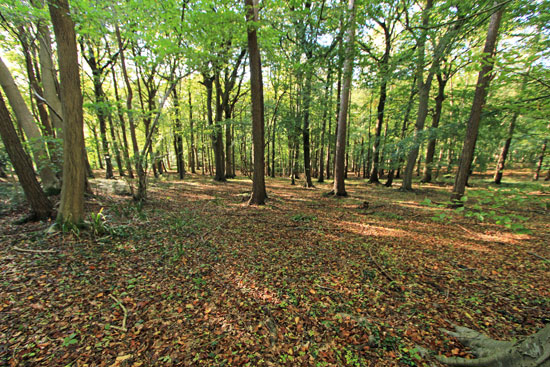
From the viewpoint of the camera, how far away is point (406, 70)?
4.72m

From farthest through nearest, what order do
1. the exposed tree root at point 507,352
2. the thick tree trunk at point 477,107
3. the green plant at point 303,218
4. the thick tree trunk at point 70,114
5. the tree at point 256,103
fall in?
the tree at point 256,103 < the green plant at point 303,218 < the thick tree trunk at point 477,107 < the thick tree trunk at point 70,114 < the exposed tree root at point 507,352

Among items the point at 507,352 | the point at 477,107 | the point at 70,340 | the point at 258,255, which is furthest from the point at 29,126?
the point at 477,107

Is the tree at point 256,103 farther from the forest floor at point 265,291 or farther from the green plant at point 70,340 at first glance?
the green plant at point 70,340

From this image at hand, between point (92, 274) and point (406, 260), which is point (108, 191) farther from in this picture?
point (406, 260)

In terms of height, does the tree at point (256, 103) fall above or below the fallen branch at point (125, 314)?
above

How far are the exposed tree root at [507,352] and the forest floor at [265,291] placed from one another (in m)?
0.18

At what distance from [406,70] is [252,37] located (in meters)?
5.44

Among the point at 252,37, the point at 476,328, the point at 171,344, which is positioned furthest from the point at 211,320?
the point at 252,37

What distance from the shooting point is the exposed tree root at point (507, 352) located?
68.4 inches

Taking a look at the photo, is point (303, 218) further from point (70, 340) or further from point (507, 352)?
point (70, 340)

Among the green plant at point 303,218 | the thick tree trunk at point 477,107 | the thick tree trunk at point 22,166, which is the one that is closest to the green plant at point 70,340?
the thick tree trunk at point 22,166

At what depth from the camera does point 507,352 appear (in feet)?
6.30

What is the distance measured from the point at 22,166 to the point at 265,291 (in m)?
6.58

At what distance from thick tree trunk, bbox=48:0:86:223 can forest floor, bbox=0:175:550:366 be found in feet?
2.42
